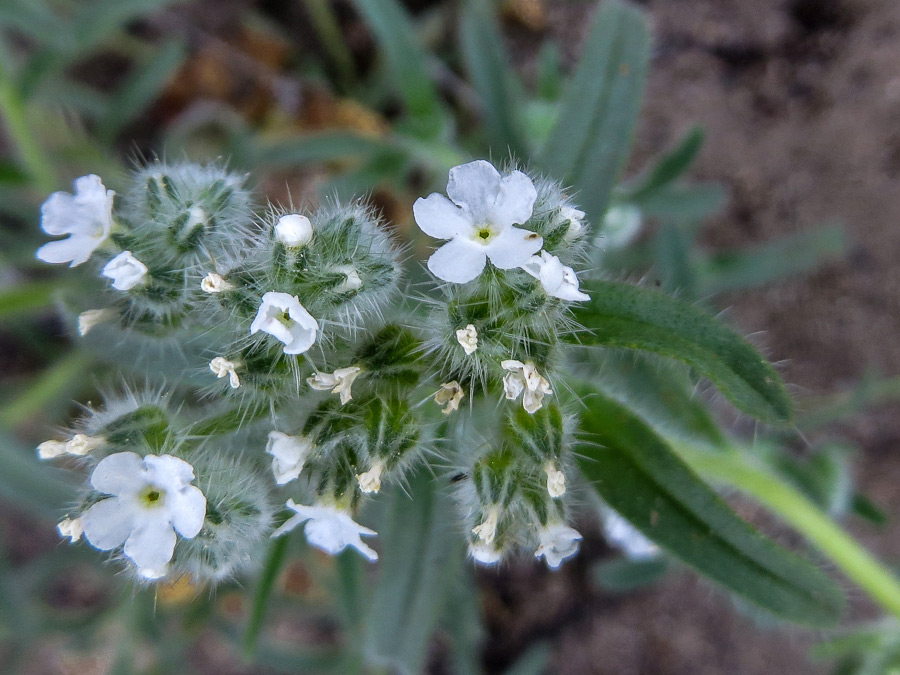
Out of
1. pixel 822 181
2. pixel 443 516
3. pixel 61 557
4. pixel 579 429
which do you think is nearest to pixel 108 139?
pixel 61 557

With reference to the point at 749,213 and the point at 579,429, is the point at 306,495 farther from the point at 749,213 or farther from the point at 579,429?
the point at 749,213

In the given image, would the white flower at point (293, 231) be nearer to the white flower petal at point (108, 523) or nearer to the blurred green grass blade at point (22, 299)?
the white flower petal at point (108, 523)

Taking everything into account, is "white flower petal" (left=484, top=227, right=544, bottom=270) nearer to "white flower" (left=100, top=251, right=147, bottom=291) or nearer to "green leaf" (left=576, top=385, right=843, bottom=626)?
"green leaf" (left=576, top=385, right=843, bottom=626)

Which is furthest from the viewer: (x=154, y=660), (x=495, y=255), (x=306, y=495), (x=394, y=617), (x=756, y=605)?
(x=154, y=660)

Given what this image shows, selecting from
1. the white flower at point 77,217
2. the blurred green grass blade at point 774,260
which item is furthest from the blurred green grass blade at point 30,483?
the blurred green grass blade at point 774,260

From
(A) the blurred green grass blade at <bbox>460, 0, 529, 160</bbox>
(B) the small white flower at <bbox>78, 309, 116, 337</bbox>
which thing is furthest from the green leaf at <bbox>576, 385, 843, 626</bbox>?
(A) the blurred green grass blade at <bbox>460, 0, 529, 160</bbox>

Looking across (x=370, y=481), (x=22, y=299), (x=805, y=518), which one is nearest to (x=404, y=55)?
(x=22, y=299)

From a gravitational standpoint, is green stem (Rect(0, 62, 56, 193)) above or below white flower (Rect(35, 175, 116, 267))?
below
